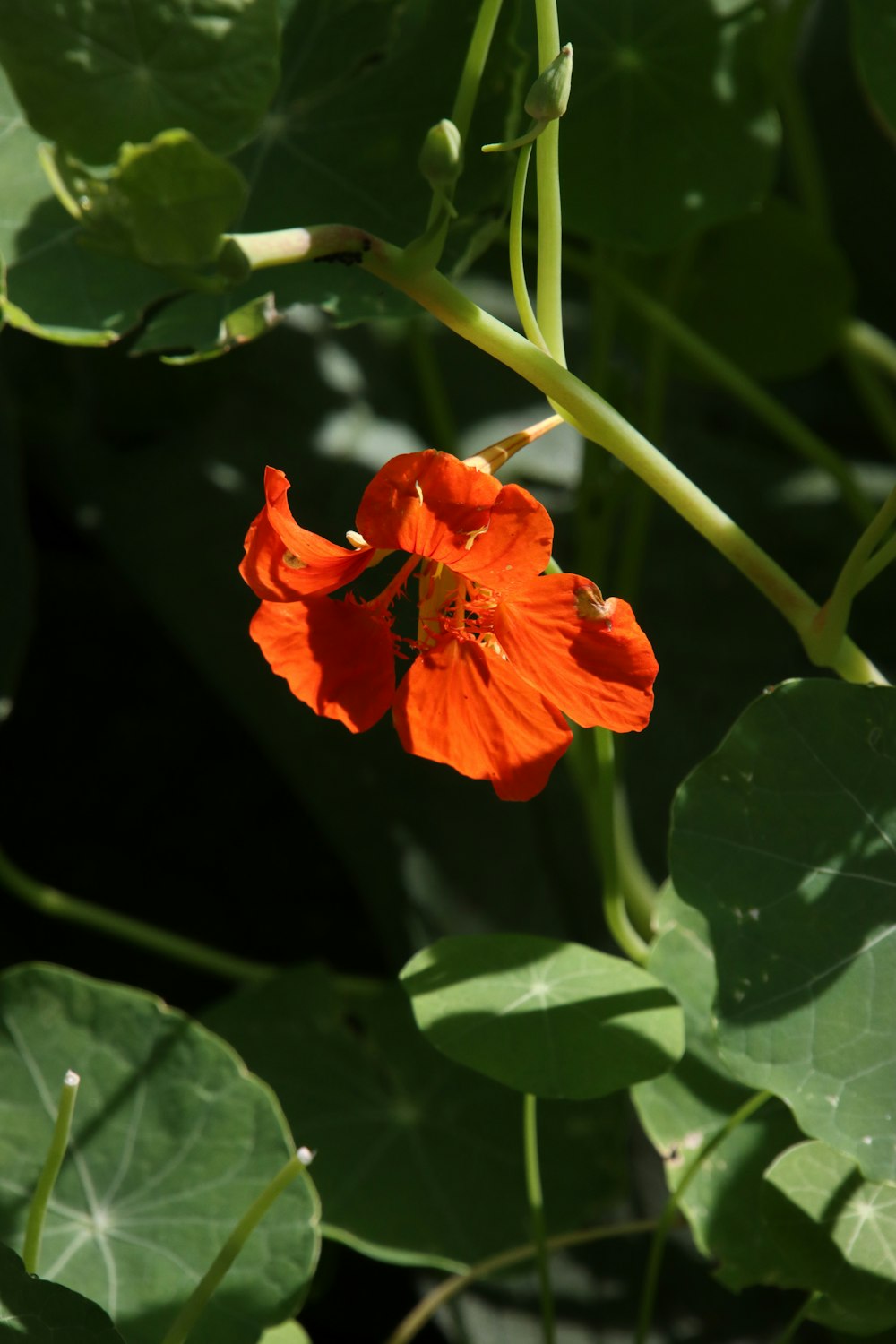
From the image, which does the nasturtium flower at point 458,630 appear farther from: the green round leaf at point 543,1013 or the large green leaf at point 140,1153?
the large green leaf at point 140,1153

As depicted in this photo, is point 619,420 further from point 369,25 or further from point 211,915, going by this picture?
point 211,915

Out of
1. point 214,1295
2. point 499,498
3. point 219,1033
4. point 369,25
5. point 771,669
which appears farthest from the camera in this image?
point 771,669

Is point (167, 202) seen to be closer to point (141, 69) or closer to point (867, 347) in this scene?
point (141, 69)

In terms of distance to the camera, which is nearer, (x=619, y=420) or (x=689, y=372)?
(x=619, y=420)

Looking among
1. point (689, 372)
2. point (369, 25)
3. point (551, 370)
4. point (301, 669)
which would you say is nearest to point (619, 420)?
point (551, 370)

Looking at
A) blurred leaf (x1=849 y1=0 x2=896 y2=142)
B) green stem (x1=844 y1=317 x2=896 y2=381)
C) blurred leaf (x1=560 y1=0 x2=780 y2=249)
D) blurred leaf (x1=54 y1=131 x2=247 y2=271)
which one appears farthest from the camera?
green stem (x1=844 y1=317 x2=896 y2=381)

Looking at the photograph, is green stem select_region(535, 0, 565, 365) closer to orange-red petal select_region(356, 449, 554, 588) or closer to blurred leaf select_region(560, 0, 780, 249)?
orange-red petal select_region(356, 449, 554, 588)

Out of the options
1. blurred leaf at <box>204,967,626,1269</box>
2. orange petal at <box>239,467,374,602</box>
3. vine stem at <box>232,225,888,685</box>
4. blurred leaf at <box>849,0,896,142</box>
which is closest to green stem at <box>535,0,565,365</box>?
vine stem at <box>232,225,888,685</box>
